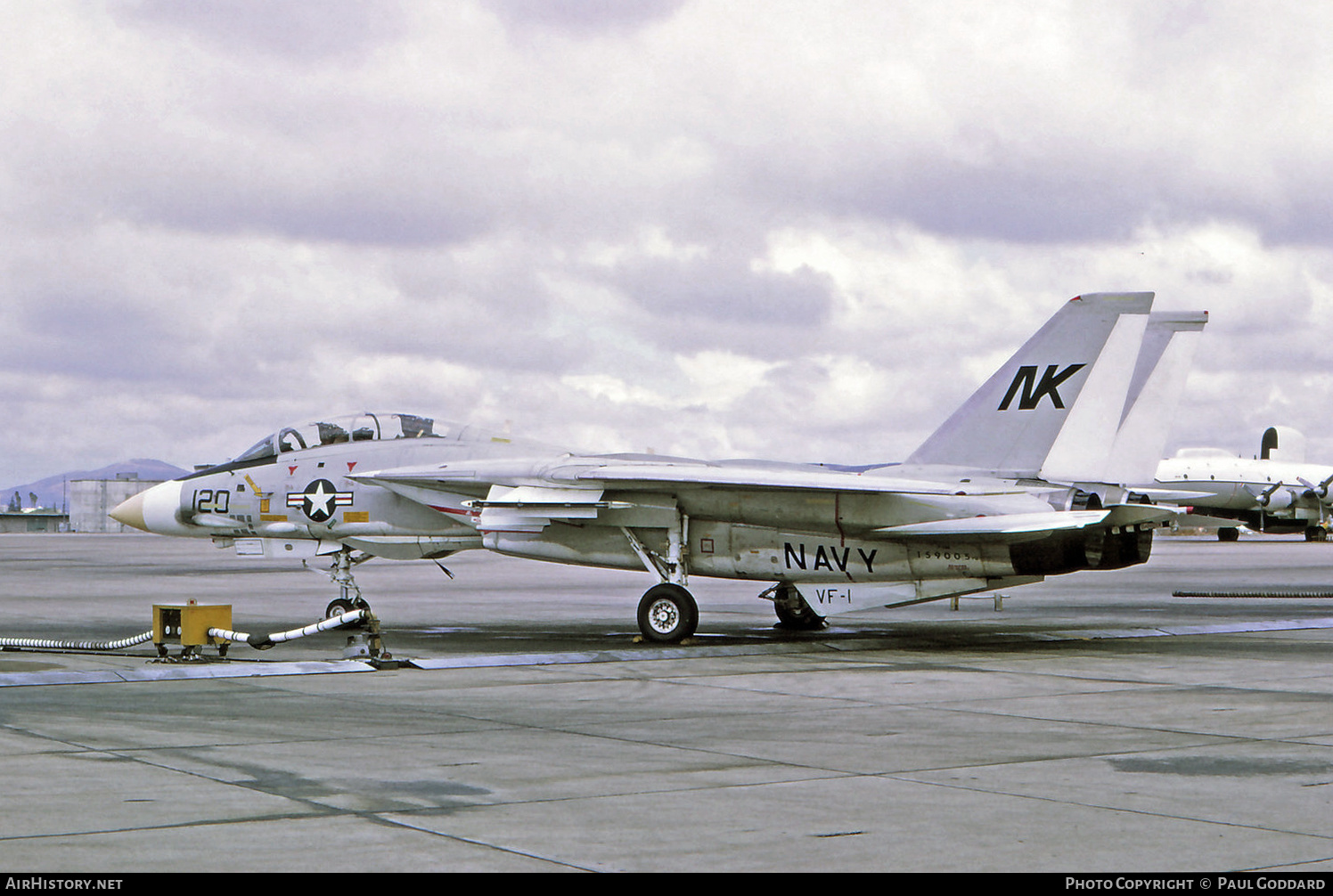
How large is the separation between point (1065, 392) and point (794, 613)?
16.3 feet

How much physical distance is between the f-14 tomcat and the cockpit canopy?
3.05 feet

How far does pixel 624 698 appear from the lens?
1134 cm

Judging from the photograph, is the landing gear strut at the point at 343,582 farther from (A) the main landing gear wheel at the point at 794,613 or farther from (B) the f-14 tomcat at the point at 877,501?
(A) the main landing gear wheel at the point at 794,613

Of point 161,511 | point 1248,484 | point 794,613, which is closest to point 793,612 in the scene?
point 794,613

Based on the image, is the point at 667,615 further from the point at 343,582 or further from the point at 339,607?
the point at 343,582

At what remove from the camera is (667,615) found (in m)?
16.2

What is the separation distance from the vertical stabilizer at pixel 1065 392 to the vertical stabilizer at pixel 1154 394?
96cm

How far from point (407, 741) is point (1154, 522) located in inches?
359

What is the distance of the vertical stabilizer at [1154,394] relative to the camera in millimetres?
17047

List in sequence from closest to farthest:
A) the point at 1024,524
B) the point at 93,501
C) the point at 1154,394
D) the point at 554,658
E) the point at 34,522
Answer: the point at 554,658 < the point at 1024,524 < the point at 1154,394 < the point at 93,501 < the point at 34,522

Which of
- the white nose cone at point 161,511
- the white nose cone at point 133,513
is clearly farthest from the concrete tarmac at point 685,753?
the white nose cone at point 133,513

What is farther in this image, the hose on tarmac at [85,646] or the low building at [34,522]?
the low building at [34,522]

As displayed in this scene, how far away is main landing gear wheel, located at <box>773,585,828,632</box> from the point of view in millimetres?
18859
